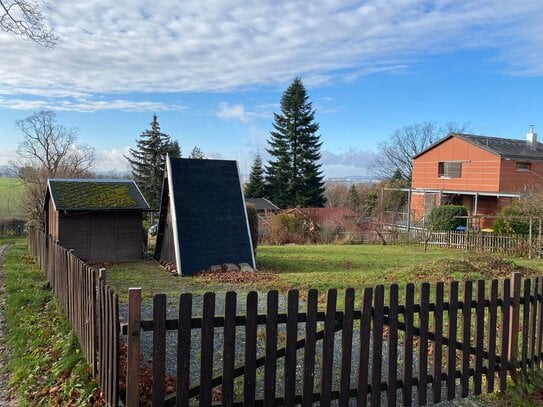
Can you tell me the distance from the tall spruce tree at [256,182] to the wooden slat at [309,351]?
45.3 meters

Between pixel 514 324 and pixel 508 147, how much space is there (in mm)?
32637

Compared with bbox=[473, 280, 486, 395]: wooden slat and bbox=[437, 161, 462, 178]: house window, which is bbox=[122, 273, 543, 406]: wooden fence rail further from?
bbox=[437, 161, 462, 178]: house window

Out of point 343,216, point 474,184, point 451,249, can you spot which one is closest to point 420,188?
point 474,184

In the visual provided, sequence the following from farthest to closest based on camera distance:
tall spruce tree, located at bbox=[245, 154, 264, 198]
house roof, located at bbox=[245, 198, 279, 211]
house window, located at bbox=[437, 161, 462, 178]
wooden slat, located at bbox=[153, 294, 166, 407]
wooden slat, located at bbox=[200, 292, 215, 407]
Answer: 1. tall spruce tree, located at bbox=[245, 154, 264, 198]
2. house roof, located at bbox=[245, 198, 279, 211]
3. house window, located at bbox=[437, 161, 462, 178]
4. wooden slat, located at bbox=[200, 292, 215, 407]
5. wooden slat, located at bbox=[153, 294, 166, 407]

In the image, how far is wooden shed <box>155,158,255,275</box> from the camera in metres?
14.2

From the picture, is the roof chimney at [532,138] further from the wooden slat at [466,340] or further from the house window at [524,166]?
the wooden slat at [466,340]

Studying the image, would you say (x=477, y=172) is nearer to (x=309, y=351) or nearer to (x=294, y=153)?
(x=294, y=153)

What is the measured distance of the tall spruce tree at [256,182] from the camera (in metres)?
49.3

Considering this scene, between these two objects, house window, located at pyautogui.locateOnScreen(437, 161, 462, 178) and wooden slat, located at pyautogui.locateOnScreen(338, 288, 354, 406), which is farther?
house window, located at pyautogui.locateOnScreen(437, 161, 462, 178)

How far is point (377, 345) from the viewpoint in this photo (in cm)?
412

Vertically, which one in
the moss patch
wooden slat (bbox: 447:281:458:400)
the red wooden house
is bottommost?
wooden slat (bbox: 447:281:458:400)

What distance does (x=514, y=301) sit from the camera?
4.91 m

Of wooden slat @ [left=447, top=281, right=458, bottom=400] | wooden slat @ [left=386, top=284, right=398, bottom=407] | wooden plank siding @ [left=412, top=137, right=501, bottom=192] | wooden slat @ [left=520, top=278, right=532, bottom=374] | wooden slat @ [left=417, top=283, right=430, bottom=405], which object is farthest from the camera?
wooden plank siding @ [left=412, top=137, right=501, bottom=192]

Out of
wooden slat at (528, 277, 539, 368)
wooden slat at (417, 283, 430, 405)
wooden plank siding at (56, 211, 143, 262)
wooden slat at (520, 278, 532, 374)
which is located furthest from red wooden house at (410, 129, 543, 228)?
A: wooden slat at (417, 283, 430, 405)
